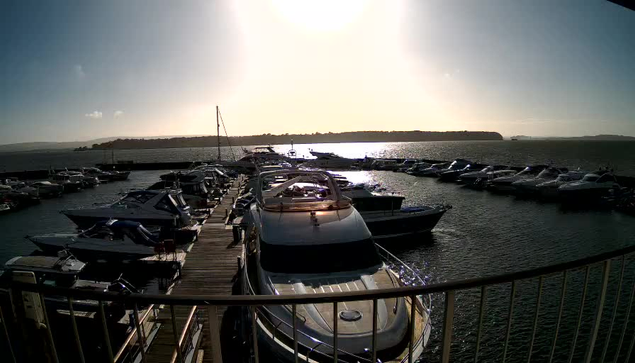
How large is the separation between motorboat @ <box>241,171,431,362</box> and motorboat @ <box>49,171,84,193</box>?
1801 inches

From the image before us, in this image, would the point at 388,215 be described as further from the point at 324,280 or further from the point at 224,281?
the point at 324,280

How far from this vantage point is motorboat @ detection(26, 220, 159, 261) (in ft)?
51.0

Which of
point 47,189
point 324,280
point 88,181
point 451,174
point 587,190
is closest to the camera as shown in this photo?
point 324,280

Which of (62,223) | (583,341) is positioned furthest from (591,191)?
(62,223)

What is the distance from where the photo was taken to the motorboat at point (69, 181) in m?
44.4

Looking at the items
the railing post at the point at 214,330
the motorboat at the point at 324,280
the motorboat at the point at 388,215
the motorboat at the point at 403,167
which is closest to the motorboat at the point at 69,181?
the motorboat at the point at 388,215

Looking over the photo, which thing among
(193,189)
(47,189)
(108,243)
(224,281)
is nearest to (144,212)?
(108,243)

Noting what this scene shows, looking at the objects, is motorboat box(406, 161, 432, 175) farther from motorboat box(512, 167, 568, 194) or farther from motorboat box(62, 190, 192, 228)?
motorboat box(62, 190, 192, 228)

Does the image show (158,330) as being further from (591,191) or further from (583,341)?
(591,191)

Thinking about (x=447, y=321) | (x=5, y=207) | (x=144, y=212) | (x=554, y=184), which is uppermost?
(x=447, y=321)

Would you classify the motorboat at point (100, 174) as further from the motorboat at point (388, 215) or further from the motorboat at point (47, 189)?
the motorboat at point (388, 215)

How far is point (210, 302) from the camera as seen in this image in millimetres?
2066

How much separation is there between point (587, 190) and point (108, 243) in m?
40.3

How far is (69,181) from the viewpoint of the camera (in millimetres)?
45969
